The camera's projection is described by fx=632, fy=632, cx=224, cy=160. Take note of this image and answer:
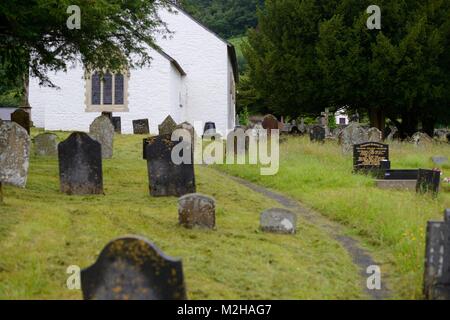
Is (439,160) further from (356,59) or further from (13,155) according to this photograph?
(13,155)

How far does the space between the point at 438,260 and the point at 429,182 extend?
293 inches

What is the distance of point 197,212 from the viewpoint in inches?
387

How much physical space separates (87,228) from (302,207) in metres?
5.33

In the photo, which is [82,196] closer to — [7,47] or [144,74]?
[7,47]

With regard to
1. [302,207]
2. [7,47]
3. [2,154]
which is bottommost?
[302,207]

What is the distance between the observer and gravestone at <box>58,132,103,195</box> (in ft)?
41.4

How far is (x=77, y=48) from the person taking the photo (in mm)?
16906

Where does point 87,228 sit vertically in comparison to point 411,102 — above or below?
below

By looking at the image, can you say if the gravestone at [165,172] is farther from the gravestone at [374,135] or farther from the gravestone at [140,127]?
the gravestone at [140,127]

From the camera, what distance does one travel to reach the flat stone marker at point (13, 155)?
1277 centimetres

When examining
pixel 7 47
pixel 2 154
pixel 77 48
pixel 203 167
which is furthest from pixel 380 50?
pixel 2 154

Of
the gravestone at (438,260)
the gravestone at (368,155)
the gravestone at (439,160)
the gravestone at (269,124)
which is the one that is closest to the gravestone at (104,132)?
the gravestone at (368,155)

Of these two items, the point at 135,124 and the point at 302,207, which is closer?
the point at 302,207

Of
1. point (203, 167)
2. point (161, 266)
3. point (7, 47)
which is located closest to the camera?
point (161, 266)
